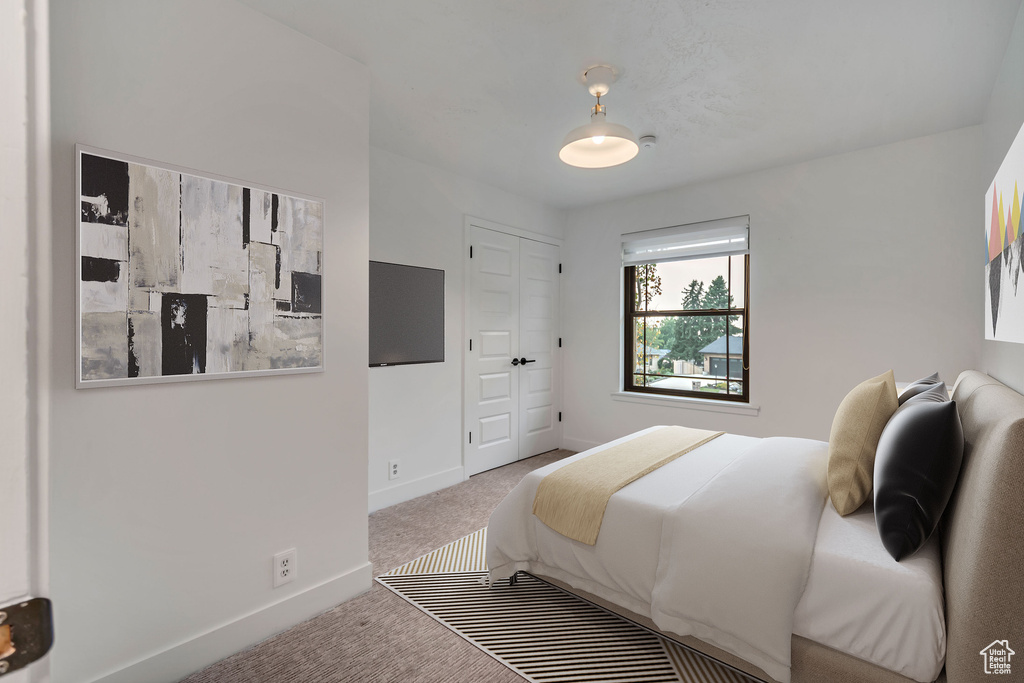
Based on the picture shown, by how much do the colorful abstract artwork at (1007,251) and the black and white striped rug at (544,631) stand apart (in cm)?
168

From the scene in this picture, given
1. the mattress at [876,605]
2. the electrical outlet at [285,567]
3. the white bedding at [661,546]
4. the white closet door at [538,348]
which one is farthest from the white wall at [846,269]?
the electrical outlet at [285,567]

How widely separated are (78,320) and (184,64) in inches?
39.3

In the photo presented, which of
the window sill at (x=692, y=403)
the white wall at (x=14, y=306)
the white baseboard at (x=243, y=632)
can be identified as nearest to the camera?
the white wall at (x=14, y=306)

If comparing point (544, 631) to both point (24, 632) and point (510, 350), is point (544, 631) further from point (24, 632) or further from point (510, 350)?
point (510, 350)

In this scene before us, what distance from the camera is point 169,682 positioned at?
1709mm

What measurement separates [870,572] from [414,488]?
2870 mm

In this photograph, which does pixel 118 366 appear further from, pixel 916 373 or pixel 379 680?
pixel 916 373

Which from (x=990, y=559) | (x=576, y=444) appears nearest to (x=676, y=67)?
(x=990, y=559)

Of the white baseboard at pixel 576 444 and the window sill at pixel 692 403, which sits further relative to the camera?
the white baseboard at pixel 576 444

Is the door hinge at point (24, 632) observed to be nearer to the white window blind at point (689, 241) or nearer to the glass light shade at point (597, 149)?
the glass light shade at point (597, 149)

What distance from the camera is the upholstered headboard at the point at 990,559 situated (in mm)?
1110

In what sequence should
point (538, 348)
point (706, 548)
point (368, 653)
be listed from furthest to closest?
point (538, 348)
point (368, 653)
point (706, 548)

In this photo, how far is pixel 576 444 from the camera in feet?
16.2

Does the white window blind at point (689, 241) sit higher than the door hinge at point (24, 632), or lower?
higher
